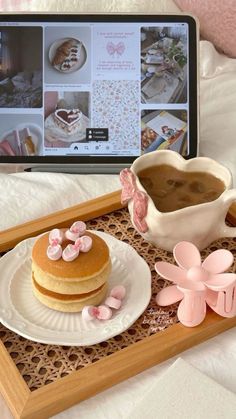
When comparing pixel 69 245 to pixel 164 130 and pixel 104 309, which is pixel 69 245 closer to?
pixel 104 309

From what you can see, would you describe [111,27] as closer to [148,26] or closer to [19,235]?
[148,26]

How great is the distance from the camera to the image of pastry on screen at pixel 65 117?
3.21 ft

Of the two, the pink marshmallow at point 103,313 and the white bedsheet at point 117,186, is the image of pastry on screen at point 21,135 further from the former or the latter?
the pink marshmallow at point 103,313

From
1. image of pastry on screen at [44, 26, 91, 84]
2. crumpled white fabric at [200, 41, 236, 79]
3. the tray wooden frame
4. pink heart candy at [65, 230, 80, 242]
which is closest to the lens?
the tray wooden frame

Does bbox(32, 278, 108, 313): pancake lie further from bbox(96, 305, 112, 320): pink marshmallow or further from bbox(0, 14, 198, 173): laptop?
bbox(0, 14, 198, 173): laptop

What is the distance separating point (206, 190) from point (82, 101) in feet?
0.94

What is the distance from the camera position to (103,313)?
68 centimetres

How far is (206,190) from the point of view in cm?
79

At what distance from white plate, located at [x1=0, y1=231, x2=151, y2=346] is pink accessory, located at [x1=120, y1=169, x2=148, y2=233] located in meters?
0.03

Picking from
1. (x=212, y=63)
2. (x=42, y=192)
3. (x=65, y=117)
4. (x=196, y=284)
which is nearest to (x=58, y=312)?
(x=196, y=284)

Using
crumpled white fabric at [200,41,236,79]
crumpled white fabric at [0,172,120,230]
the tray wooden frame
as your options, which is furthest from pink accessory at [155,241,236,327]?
crumpled white fabric at [200,41,236,79]

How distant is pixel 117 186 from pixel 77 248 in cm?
28

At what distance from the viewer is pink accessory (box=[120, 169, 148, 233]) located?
750 mm

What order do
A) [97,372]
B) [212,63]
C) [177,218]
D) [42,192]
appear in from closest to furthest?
[97,372], [177,218], [42,192], [212,63]
